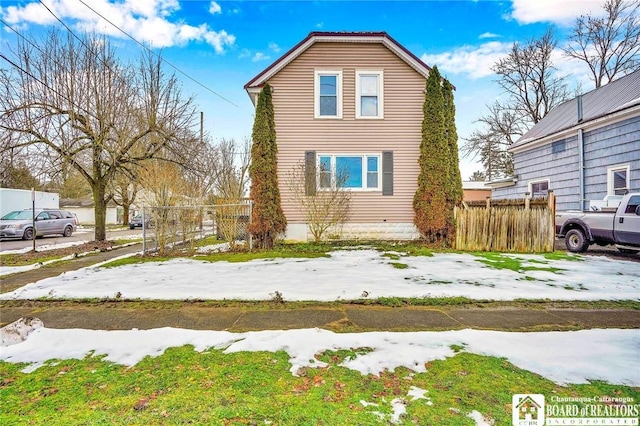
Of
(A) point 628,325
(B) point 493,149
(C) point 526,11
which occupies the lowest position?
(A) point 628,325

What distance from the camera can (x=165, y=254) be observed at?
9430 mm

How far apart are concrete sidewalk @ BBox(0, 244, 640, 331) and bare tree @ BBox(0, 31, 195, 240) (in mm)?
8299

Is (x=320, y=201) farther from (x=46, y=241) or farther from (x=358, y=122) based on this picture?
(x=46, y=241)

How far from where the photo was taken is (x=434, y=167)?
10836mm

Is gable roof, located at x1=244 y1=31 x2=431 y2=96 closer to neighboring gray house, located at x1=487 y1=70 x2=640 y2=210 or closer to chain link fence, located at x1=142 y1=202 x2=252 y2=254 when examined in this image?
chain link fence, located at x1=142 y1=202 x2=252 y2=254

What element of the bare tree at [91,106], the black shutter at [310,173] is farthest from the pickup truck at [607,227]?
the bare tree at [91,106]

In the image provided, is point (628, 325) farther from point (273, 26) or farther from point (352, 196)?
point (273, 26)

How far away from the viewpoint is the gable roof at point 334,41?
11.4 metres

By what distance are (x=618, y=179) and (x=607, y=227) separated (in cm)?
370

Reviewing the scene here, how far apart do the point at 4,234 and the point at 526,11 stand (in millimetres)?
25397

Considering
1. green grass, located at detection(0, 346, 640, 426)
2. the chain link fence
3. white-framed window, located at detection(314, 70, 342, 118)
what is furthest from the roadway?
green grass, located at detection(0, 346, 640, 426)

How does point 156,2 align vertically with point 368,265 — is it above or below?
above

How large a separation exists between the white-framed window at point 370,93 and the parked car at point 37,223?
51.1ft

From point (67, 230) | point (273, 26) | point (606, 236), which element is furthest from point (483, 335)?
point (67, 230)
